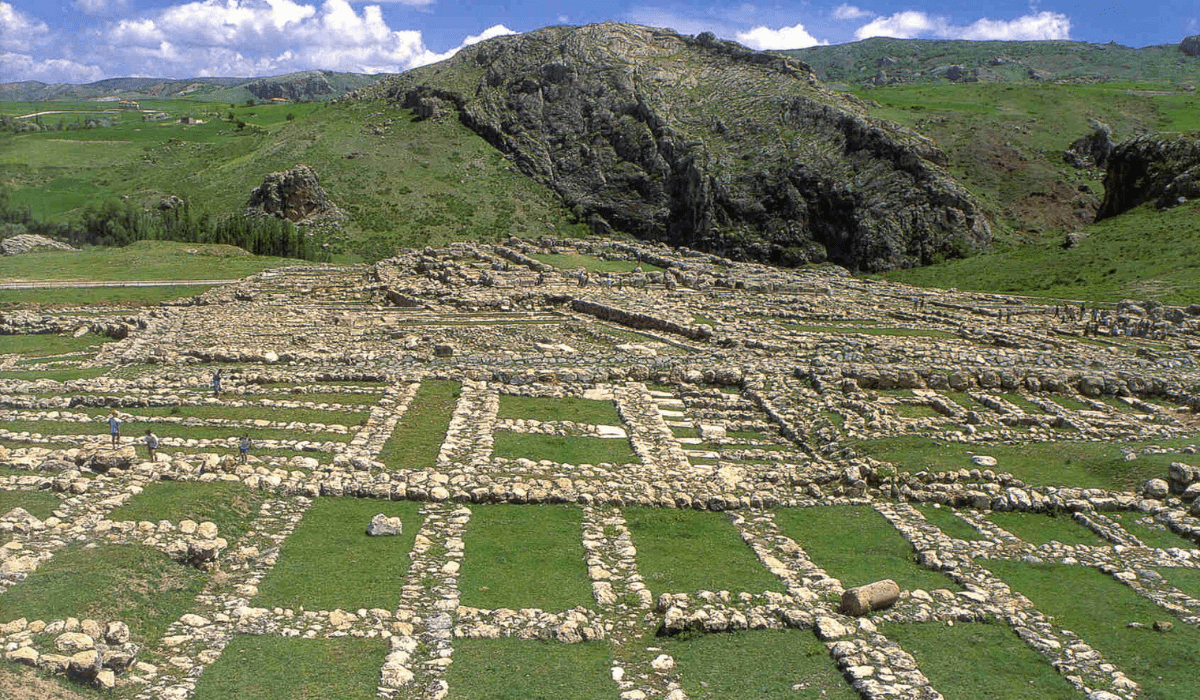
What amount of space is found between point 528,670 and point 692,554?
499 cm

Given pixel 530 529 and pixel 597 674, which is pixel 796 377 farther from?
pixel 597 674

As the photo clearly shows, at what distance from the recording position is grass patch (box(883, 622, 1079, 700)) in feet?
34.9

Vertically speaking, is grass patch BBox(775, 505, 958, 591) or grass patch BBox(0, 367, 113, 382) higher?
grass patch BBox(0, 367, 113, 382)

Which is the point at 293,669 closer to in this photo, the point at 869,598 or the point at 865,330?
the point at 869,598

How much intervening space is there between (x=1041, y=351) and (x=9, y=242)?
68743 millimetres

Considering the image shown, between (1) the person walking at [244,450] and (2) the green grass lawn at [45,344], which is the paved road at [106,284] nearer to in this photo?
(2) the green grass lawn at [45,344]

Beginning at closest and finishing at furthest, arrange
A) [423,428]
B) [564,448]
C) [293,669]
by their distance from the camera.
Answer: [293,669], [564,448], [423,428]

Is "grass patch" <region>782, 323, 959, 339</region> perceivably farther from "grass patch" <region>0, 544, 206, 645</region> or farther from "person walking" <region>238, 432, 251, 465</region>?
"grass patch" <region>0, 544, 206, 645</region>

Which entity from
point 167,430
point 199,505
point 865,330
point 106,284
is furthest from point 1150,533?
point 106,284

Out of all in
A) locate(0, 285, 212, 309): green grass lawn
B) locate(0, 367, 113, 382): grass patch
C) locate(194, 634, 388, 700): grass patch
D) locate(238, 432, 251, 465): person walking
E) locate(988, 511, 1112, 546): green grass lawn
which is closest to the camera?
locate(194, 634, 388, 700): grass patch

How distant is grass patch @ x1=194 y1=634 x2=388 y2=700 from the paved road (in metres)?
43.4

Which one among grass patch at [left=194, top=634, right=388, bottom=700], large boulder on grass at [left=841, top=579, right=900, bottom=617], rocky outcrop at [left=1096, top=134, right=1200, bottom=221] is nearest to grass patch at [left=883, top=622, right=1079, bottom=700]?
large boulder on grass at [left=841, top=579, right=900, bottom=617]

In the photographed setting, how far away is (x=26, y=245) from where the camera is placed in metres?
58.6

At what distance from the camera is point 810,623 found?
12.2m
